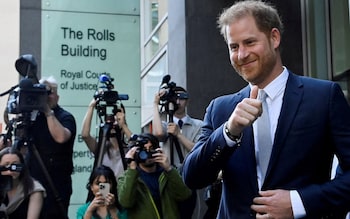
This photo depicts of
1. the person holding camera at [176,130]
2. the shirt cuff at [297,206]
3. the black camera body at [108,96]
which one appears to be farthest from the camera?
the person holding camera at [176,130]

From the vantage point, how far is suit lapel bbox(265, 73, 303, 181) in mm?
1675

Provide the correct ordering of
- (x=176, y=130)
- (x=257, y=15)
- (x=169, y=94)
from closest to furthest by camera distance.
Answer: (x=257, y=15)
(x=176, y=130)
(x=169, y=94)

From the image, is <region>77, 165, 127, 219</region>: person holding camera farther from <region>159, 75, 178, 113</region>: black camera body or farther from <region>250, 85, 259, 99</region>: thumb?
<region>250, 85, 259, 99</region>: thumb

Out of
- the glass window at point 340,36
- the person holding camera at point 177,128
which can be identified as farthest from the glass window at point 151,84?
the person holding camera at point 177,128

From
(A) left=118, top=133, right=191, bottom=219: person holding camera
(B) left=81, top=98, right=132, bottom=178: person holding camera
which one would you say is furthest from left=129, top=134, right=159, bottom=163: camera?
(B) left=81, top=98, right=132, bottom=178: person holding camera

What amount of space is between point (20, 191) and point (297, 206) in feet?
11.2

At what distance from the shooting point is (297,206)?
1.63 m

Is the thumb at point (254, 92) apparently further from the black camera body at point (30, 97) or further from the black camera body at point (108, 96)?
the black camera body at point (108, 96)

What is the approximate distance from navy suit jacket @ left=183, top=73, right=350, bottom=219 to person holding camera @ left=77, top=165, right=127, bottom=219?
2.98 metres

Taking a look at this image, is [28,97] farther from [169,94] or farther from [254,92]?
[254,92]

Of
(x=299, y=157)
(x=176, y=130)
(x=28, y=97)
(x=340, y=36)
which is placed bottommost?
(x=299, y=157)

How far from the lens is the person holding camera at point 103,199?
463 cm

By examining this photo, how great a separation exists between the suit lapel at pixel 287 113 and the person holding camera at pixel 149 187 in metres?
2.87

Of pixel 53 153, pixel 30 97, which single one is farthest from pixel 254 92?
pixel 53 153
